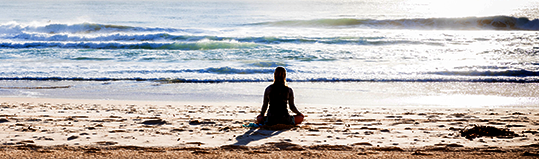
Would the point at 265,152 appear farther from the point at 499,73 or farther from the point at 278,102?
the point at 499,73

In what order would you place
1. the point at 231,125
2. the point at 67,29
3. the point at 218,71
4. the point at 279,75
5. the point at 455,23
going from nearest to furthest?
1. the point at 279,75
2. the point at 231,125
3. the point at 218,71
4. the point at 67,29
5. the point at 455,23

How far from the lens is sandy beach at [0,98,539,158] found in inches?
139

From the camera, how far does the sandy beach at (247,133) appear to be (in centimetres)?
354

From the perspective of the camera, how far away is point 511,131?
4.30m

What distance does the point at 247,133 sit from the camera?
4.37 m

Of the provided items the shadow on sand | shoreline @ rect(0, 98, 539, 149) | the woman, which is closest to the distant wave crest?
shoreline @ rect(0, 98, 539, 149)

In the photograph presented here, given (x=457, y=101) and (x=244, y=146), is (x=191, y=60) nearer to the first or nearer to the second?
(x=457, y=101)

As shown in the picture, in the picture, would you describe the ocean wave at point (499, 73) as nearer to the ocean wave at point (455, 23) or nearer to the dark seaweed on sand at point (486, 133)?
the dark seaweed on sand at point (486, 133)

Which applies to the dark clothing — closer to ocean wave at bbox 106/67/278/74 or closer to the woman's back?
the woman's back

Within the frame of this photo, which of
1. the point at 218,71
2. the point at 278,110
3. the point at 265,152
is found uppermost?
the point at 218,71

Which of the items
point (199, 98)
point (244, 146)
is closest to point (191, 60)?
point (199, 98)

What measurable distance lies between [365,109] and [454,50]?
12584mm

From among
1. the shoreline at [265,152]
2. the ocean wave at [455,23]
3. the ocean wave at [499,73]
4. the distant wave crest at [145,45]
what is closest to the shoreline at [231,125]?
the shoreline at [265,152]

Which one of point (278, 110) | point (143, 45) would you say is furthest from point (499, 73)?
point (143, 45)
